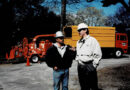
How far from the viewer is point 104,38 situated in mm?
15555

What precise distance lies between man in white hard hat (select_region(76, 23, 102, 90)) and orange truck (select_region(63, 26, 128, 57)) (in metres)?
11.6

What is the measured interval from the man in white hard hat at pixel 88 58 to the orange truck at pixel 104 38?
37.9ft

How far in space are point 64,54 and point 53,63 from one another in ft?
1.03

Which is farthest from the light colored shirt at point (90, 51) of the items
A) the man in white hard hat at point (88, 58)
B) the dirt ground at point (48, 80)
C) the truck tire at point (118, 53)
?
the truck tire at point (118, 53)

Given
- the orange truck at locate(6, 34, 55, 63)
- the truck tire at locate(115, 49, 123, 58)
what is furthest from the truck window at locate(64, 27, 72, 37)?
the truck tire at locate(115, 49, 123, 58)

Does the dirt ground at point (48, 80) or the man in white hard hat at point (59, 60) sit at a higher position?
the man in white hard hat at point (59, 60)

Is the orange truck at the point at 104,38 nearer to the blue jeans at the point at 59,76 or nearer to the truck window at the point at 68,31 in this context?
the truck window at the point at 68,31

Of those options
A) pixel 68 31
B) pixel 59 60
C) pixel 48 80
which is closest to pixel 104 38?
pixel 68 31

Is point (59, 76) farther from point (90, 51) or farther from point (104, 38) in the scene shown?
point (104, 38)

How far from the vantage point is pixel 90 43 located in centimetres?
334

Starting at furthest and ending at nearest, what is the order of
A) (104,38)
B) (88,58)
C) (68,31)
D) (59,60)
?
(68,31), (104,38), (59,60), (88,58)

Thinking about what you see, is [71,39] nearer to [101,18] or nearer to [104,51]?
[104,51]

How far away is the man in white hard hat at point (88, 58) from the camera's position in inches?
129

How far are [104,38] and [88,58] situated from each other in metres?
12.7
